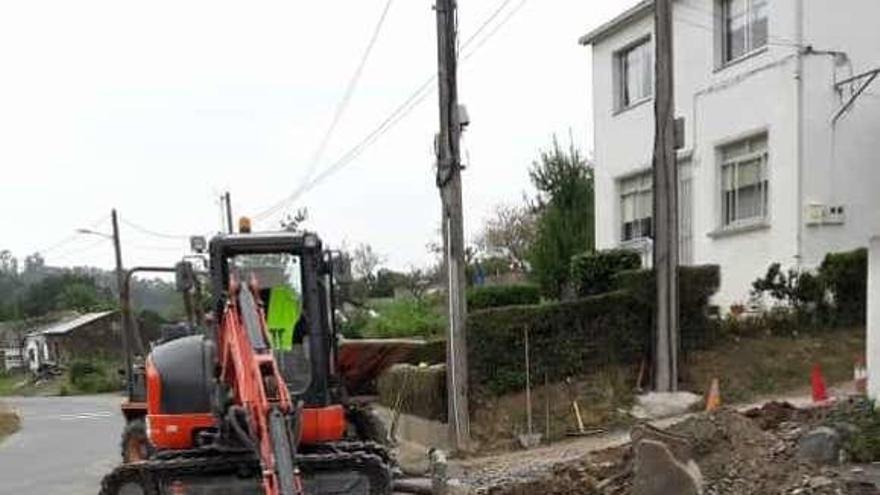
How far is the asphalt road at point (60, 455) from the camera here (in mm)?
19375

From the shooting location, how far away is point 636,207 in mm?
26750

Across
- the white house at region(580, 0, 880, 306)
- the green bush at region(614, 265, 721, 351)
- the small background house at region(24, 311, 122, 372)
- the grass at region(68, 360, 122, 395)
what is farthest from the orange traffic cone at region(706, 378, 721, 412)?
the small background house at region(24, 311, 122, 372)

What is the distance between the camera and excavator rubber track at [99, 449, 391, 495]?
8539 millimetres

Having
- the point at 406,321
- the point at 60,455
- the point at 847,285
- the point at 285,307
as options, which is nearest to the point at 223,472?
the point at 285,307

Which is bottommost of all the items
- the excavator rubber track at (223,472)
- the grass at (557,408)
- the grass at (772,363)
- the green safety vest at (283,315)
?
the grass at (557,408)

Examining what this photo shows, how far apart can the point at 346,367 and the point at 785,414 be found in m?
4.84

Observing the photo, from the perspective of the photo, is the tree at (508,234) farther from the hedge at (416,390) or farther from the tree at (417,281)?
the hedge at (416,390)

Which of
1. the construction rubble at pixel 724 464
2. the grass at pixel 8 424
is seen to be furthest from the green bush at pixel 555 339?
the grass at pixel 8 424

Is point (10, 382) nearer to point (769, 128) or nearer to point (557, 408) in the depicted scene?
point (769, 128)

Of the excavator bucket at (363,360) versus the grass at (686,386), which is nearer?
the excavator bucket at (363,360)

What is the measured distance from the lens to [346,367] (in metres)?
12.5

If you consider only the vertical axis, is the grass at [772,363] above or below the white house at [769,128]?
below

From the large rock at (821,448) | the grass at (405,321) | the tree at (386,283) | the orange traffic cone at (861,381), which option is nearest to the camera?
the large rock at (821,448)

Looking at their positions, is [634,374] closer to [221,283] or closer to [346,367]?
[346,367]
